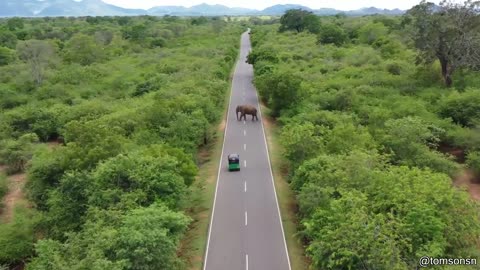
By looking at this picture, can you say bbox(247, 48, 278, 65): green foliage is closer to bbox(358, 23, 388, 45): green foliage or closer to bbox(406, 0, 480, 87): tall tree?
bbox(406, 0, 480, 87): tall tree

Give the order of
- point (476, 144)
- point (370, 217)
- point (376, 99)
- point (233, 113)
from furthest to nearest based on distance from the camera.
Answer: point (233, 113), point (376, 99), point (476, 144), point (370, 217)

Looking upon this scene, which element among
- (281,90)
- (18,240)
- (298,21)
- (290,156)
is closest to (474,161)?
(290,156)

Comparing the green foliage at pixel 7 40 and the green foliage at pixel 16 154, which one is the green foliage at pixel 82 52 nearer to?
the green foliage at pixel 7 40

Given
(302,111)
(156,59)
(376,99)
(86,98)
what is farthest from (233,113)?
(156,59)

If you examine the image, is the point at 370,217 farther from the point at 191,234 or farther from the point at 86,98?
the point at 86,98

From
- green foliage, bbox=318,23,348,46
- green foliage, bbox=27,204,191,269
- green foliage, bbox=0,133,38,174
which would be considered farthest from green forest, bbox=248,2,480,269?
green foliage, bbox=0,133,38,174

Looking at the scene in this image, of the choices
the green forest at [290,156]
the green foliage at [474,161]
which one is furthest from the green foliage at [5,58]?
the green foliage at [474,161]
